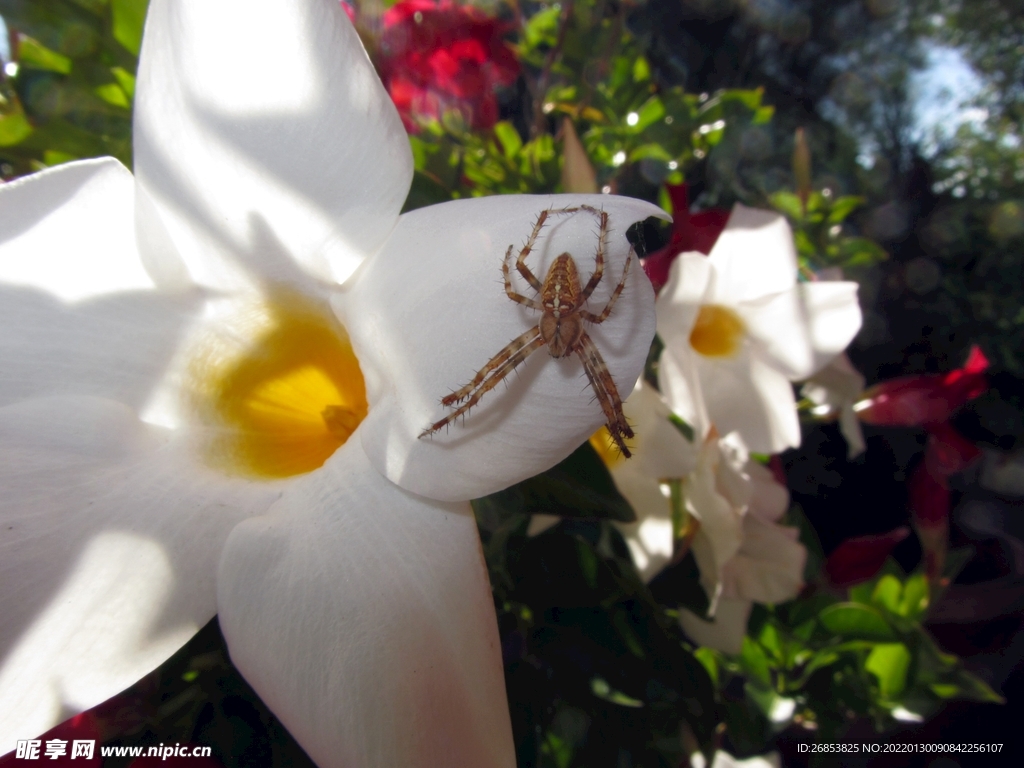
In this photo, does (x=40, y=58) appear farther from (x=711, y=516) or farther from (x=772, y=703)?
(x=772, y=703)

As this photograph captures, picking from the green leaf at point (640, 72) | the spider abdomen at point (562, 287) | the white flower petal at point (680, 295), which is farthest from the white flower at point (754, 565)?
the green leaf at point (640, 72)

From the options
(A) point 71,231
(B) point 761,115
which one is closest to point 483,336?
(A) point 71,231

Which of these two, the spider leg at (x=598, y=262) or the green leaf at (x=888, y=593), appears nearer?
the spider leg at (x=598, y=262)

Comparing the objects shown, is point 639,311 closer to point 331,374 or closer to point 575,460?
point 575,460

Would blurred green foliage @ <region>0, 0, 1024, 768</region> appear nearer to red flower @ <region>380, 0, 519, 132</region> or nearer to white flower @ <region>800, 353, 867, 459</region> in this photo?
red flower @ <region>380, 0, 519, 132</region>

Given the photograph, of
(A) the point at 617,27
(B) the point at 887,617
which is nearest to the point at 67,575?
(B) the point at 887,617

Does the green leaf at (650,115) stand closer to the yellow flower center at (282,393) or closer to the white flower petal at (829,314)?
the white flower petal at (829,314)
